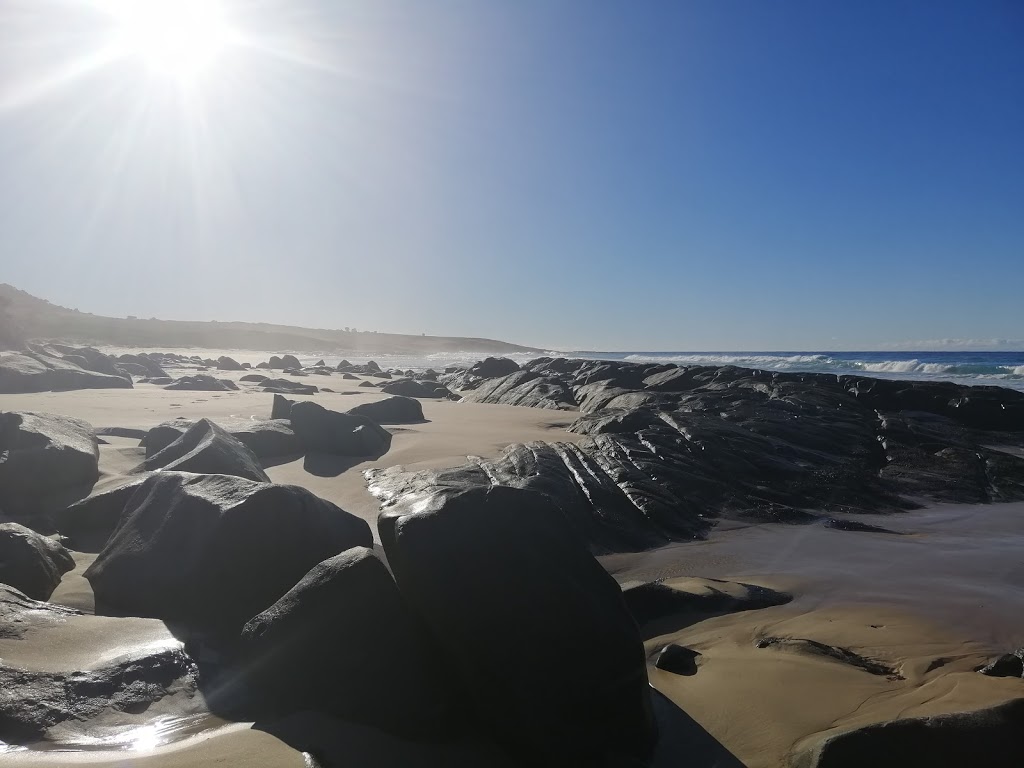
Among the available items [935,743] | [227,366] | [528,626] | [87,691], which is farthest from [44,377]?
[935,743]

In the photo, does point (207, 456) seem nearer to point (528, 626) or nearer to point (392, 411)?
point (528, 626)

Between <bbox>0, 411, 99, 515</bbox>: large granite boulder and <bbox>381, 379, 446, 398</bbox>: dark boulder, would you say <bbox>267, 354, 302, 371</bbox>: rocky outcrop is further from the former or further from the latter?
<bbox>0, 411, 99, 515</bbox>: large granite boulder

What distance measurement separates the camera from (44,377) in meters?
14.0

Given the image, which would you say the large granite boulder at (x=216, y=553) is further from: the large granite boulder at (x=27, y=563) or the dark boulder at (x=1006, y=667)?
the dark boulder at (x=1006, y=667)

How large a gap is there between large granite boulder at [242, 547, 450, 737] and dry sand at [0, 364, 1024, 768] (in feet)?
0.69

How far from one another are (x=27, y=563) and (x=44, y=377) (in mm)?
12721

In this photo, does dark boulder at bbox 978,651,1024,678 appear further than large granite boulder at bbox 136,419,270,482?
No

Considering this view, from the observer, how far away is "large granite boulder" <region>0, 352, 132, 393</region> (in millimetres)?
13500

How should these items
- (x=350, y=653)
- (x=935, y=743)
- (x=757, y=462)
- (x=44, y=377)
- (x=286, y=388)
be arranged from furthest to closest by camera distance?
(x=286, y=388), (x=44, y=377), (x=757, y=462), (x=350, y=653), (x=935, y=743)

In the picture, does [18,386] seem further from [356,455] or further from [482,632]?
[482,632]

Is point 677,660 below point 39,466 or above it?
below

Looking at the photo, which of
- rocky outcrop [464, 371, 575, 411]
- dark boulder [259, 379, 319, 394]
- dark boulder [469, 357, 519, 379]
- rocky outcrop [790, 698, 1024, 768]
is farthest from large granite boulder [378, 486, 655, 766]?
dark boulder [469, 357, 519, 379]

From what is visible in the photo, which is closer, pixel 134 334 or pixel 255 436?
pixel 255 436

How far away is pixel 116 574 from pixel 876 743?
12.5 feet
